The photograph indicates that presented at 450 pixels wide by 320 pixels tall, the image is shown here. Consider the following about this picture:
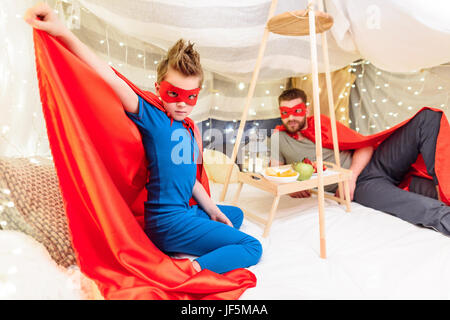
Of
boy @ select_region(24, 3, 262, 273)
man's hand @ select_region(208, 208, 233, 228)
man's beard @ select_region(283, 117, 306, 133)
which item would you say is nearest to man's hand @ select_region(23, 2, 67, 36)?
boy @ select_region(24, 3, 262, 273)

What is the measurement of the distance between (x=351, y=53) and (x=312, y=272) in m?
1.67

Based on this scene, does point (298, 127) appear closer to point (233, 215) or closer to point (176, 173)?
point (233, 215)

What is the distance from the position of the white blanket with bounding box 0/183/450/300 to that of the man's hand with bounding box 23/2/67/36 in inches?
28.3

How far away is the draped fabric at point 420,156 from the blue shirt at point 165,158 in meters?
1.20

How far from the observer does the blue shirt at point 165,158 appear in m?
1.01

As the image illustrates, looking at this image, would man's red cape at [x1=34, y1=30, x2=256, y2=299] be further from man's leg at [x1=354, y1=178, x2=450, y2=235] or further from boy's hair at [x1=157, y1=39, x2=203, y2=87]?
man's leg at [x1=354, y1=178, x2=450, y2=235]

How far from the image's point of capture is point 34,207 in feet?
3.56

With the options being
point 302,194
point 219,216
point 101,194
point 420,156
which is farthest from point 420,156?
point 101,194

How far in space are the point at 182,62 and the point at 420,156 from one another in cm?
169

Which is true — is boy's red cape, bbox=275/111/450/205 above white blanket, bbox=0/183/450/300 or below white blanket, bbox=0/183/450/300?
above

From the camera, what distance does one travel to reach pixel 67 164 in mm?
903

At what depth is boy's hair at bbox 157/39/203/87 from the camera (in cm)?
99

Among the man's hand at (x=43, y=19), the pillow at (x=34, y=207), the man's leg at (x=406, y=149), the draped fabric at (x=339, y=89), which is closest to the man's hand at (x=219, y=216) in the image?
the pillow at (x=34, y=207)

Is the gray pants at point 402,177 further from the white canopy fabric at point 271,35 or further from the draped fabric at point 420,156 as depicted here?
the white canopy fabric at point 271,35
